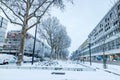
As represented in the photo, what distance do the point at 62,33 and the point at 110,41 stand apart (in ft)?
74.5

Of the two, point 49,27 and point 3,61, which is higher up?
point 49,27

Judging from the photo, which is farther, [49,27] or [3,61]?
[49,27]

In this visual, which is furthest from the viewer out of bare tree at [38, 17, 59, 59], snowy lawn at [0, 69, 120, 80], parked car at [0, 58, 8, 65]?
bare tree at [38, 17, 59, 59]

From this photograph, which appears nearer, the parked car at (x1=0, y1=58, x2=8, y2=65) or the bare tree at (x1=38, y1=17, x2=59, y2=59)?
the parked car at (x1=0, y1=58, x2=8, y2=65)

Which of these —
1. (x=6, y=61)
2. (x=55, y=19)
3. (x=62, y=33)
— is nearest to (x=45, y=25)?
(x=55, y=19)

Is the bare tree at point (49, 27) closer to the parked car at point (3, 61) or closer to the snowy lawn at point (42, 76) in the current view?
the parked car at point (3, 61)

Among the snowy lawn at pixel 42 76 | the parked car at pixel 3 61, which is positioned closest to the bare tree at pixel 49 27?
the parked car at pixel 3 61

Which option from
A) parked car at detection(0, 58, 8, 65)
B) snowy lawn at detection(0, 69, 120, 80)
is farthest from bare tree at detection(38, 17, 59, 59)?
snowy lawn at detection(0, 69, 120, 80)

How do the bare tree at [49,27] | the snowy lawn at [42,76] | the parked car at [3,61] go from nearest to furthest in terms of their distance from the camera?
the snowy lawn at [42,76]
the parked car at [3,61]
the bare tree at [49,27]

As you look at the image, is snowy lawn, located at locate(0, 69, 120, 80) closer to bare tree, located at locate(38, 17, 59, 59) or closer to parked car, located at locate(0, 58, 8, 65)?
parked car, located at locate(0, 58, 8, 65)

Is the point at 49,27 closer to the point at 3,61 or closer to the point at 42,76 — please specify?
the point at 3,61

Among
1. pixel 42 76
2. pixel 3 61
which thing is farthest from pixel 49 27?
pixel 42 76

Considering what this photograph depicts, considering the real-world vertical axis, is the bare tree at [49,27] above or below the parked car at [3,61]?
above

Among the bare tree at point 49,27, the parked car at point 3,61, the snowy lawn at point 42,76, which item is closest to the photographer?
the snowy lawn at point 42,76
